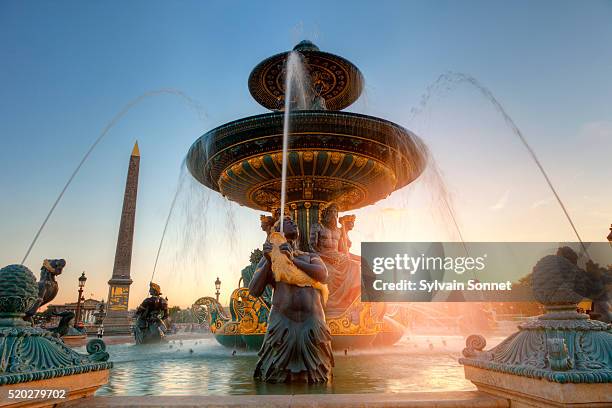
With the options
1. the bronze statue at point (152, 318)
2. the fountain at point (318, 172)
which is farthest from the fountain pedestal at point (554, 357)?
the bronze statue at point (152, 318)

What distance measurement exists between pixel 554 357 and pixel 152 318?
1405 centimetres

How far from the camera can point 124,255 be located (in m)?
35.1

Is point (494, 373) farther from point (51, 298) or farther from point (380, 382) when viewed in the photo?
point (51, 298)

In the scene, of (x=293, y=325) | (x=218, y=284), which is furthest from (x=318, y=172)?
(x=218, y=284)

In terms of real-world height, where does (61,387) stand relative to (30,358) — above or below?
below

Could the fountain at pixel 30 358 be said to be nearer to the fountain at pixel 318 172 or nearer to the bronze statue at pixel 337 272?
the fountain at pixel 318 172

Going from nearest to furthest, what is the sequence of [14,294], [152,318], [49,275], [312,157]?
[14,294]
[49,275]
[312,157]
[152,318]

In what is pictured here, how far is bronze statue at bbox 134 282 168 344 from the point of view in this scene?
1391cm

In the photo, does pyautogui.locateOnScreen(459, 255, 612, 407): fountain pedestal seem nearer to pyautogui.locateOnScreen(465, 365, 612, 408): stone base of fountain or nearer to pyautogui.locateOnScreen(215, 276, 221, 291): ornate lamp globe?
pyautogui.locateOnScreen(465, 365, 612, 408): stone base of fountain

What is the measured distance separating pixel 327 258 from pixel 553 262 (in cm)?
776

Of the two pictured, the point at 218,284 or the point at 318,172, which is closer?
the point at 318,172

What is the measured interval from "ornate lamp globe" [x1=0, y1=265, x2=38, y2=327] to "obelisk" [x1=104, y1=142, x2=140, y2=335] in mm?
34442

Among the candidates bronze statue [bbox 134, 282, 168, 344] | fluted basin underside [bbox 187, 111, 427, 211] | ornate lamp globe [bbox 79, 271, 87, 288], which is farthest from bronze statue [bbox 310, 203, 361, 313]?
ornate lamp globe [bbox 79, 271, 87, 288]

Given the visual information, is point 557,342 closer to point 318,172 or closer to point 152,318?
point 318,172
